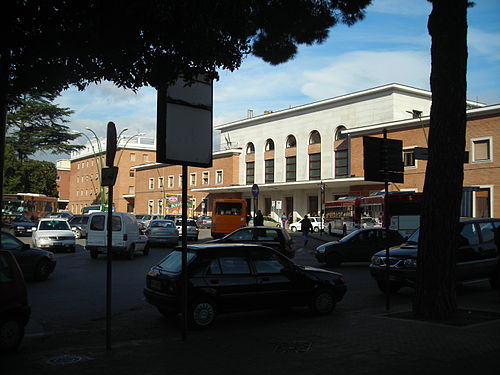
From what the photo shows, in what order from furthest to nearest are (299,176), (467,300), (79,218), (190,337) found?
(299,176), (79,218), (467,300), (190,337)

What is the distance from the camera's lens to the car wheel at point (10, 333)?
6812mm

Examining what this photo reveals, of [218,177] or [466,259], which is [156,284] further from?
[218,177]

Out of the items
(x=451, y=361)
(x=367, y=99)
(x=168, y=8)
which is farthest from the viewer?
(x=367, y=99)

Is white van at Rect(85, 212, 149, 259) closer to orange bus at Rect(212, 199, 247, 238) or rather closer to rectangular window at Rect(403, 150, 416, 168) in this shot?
orange bus at Rect(212, 199, 247, 238)

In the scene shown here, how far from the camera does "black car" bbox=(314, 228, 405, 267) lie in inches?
743

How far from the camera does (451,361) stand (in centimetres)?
609

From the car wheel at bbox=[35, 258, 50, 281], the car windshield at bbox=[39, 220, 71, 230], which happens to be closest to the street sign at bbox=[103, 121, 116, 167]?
the car wheel at bbox=[35, 258, 50, 281]

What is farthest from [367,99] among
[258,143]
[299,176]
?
[258,143]

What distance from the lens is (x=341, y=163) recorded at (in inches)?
2169

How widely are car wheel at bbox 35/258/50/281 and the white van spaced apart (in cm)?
660

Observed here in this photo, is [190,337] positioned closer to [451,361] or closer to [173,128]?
[173,128]

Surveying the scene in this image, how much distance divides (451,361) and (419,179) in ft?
136

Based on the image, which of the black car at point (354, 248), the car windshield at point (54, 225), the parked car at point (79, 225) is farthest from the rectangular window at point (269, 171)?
the black car at point (354, 248)

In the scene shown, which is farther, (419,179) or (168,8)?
(419,179)
